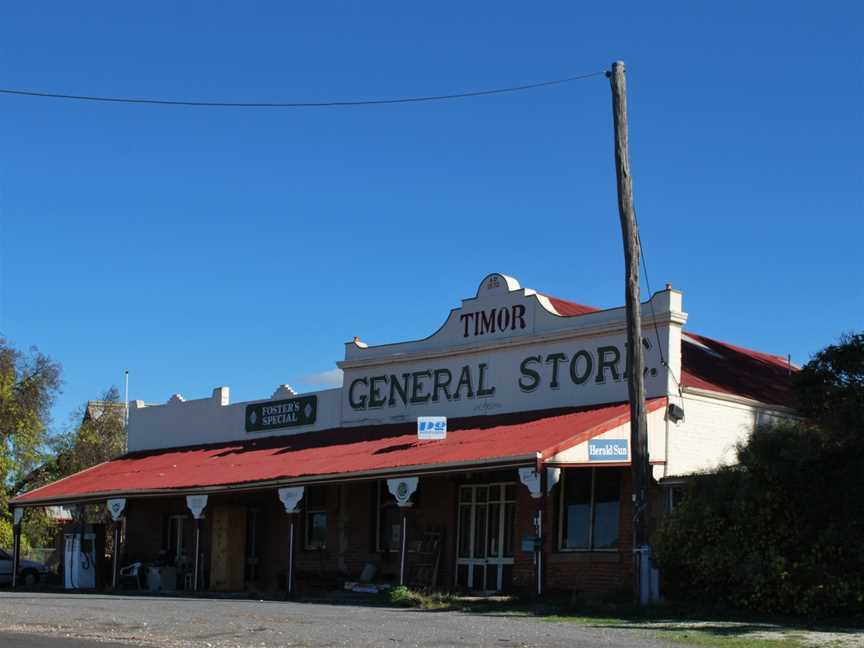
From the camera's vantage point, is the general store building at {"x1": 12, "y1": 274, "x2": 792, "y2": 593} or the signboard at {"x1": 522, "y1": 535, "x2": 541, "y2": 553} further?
the general store building at {"x1": 12, "y1": 274, "x2": 792, "y2": 593}

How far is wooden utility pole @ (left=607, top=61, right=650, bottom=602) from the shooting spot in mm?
19188

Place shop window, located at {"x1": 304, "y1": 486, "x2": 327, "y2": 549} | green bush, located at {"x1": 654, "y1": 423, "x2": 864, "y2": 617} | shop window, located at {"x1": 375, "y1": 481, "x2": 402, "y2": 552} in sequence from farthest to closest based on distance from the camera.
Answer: shop window, located at {"x1": 304, "y1": 486, "x2": 327, "y2": 549}
shop window, located at {"x1": 375, "y1": 481, "x2": 402, "y2": 552}
green bush, located at {"x1": 654, "y1": 423, "x2": 864, "y2": 617}

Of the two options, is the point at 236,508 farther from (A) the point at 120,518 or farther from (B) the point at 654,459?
(B) the point at 654,459

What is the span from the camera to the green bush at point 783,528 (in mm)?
17156

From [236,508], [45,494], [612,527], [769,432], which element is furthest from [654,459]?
[45,494]

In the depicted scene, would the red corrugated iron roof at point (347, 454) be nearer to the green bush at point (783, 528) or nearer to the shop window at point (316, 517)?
the shop window at point (316, 517)

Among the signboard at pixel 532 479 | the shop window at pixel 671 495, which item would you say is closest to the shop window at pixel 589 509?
the shop window at pixel 671 495

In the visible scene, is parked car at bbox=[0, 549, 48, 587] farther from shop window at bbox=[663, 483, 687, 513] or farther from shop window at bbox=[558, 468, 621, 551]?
shop window at bbox=[663, 483, 687, 513]

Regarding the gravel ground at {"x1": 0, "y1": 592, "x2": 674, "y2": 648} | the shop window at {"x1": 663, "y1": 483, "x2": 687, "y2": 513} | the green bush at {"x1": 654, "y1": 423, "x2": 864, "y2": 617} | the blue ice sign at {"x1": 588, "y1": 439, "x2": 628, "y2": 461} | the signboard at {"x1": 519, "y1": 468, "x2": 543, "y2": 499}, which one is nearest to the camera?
the gravel ground at {"x1": 0, "y1": 592, "x2": 674, "y2": 648}

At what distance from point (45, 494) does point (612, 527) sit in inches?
674

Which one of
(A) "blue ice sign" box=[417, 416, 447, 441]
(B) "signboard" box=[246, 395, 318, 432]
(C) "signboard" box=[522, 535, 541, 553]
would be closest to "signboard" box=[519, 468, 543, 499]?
(C) "signboard" box=[522, 535, 541, 553]

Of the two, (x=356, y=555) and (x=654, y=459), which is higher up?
(x=654, y=459)

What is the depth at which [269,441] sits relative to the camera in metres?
31.6

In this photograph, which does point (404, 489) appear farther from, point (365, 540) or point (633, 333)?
point (633, 333)
